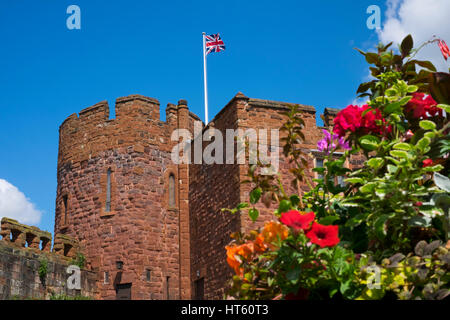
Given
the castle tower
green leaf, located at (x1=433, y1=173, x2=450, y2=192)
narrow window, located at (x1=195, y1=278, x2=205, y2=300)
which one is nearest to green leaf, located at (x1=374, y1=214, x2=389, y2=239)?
green leaf, located at (x1=433, y1=173, x2=450, y2=192)

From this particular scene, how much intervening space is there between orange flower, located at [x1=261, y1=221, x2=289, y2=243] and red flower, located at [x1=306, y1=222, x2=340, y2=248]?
17cm

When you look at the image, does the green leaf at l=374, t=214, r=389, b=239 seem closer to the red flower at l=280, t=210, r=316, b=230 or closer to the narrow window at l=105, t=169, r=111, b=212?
the red flower at l=280, t=210, r=316, b=230

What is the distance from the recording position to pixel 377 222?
8.84ft

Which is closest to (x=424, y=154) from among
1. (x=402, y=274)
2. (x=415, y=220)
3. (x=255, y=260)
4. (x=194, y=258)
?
(x=415, y=220)

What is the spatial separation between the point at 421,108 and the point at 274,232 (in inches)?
45.2

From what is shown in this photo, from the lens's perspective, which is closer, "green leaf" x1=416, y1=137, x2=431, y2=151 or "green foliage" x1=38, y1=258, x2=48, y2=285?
"green leaf" x1=416, y1=137, x2=431, y2=151

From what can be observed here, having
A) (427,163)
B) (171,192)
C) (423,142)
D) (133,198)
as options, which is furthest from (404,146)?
(171,192)

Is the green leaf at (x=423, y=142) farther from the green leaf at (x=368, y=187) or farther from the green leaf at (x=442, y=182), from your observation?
the green leaf at (x=368, y=187)

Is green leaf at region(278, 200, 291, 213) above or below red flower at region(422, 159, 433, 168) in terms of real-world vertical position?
below

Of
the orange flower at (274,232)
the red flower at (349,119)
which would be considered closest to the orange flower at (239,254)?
the orange flower at (274,232)

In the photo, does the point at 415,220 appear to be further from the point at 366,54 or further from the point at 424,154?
the point at 366,54

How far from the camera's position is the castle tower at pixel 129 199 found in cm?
1923

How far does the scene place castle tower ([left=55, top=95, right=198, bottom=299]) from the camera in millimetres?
19234
